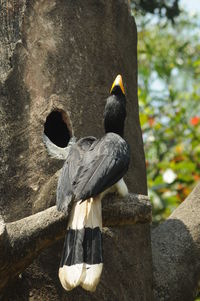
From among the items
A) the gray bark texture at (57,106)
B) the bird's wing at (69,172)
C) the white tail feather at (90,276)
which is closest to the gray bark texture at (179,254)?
the gray bark texture at (57,106)

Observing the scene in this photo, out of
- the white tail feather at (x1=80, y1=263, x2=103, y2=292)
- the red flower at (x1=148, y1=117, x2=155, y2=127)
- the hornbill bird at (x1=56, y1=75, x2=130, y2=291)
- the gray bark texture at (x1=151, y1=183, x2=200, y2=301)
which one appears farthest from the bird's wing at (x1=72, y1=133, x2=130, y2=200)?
the red flower at (x1=148, y1=117, x2=155, y2=127)

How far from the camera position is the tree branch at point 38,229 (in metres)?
2.18

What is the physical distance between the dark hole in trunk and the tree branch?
661 mm

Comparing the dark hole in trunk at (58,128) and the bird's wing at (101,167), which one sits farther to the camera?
the dark hole in trunk at (58,128)

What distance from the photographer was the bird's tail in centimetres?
214

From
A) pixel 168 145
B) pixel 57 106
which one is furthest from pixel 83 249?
pixel 168 145

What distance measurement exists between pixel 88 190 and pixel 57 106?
25.9 inches

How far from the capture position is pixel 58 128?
9.89ft

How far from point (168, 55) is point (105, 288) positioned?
5.11m

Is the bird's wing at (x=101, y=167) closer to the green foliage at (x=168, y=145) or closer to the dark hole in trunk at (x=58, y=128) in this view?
the dark hole in trunk at (x=58, y=128)

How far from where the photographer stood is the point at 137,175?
118 inches

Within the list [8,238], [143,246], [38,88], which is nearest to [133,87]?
[38,88]

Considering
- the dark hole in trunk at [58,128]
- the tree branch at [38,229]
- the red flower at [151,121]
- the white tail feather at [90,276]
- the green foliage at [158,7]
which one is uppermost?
the green foliage at [158,7]

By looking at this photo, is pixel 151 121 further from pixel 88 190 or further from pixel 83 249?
pixel 83 249
